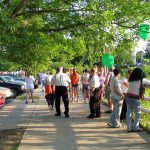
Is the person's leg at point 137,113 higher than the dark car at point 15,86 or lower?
lower

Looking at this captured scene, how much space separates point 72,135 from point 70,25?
282cm

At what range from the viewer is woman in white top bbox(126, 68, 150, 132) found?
10789 millimetres

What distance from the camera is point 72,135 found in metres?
10.7

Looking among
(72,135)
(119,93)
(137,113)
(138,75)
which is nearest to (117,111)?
(119,93)

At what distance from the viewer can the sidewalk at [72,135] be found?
30.5 ft

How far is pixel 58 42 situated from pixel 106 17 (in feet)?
8.28

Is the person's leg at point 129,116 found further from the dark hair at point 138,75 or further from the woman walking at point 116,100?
the woman walking at point 116,100

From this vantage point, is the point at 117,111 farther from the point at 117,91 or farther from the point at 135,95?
the point at 135,95

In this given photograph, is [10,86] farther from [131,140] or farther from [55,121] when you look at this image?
[131,140]

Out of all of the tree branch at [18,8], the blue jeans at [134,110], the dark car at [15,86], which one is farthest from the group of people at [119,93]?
the dark car at [15,86]

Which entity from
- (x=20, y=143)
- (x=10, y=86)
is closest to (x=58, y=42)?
(x=20, y=143)

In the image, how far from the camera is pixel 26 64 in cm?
1278

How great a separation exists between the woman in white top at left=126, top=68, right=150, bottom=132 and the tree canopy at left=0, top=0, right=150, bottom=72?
1380mm

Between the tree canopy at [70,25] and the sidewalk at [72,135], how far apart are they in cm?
194
